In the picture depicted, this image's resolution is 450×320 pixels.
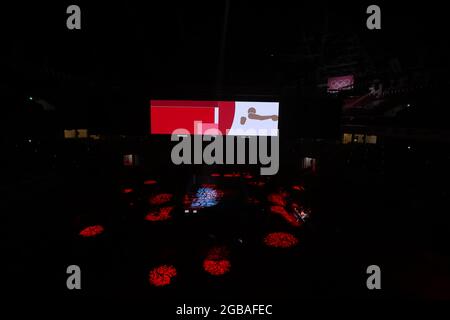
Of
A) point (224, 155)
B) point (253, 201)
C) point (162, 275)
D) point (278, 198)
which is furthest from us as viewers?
point (224, 155)

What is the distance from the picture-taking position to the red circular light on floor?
6.55ft

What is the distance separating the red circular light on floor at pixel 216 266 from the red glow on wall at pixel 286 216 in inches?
42.3

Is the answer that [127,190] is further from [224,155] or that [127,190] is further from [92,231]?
[224,155]

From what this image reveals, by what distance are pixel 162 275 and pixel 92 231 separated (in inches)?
47.2

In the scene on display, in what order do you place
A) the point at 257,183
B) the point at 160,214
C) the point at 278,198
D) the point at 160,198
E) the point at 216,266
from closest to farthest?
1. the point at 216,266
2. the point at 160,214
3. the point at 160,198
4. the point at 278,198
5. the point at 257,183

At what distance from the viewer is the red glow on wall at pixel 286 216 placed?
2822 mm

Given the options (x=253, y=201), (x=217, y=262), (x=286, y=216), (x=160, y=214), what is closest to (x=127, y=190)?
(x=160, y=214)

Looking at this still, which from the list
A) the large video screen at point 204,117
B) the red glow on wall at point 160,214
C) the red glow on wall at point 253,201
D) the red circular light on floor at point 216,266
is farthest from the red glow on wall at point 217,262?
the large video screen at point 204,117

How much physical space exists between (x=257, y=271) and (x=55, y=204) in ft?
9.71

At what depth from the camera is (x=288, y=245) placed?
7.85ft

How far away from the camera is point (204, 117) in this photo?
5.14 meters

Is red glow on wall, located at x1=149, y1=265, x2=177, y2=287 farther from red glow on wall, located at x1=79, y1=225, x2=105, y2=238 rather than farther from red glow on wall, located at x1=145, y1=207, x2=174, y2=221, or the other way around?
red glow on wall, located at x1=79, y1=225, x2=105, y2=238

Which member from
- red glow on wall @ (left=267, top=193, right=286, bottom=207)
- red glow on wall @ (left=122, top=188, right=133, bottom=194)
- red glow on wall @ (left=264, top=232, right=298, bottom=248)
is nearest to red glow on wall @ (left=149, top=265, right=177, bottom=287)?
red glow on wall @ (left=264, top=232, right=298, bottom=248)
